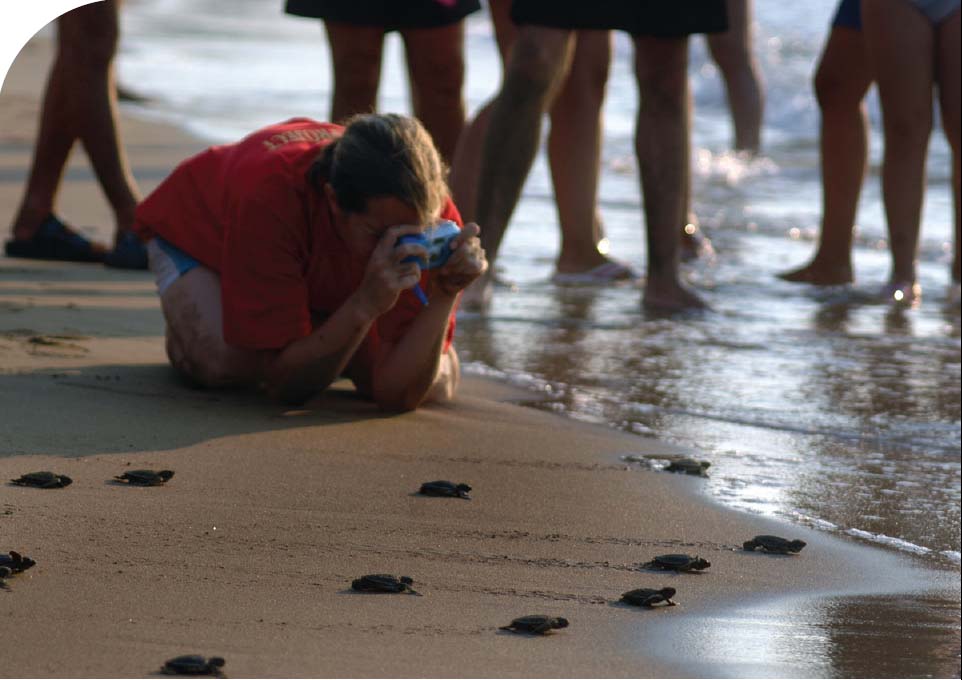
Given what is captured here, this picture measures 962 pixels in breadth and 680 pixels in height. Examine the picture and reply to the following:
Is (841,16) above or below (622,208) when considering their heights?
above

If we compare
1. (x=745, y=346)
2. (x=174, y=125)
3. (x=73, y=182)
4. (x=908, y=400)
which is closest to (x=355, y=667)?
(x=908, y=400)

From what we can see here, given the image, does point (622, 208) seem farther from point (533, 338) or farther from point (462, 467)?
point (462, 467)

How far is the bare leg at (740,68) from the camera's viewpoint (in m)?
8.05

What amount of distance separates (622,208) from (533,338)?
10.3ft

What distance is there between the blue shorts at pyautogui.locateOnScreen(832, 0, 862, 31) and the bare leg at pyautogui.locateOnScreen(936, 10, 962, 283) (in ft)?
1.30

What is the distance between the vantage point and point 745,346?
183 inches

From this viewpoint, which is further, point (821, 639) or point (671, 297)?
point (671, 297)

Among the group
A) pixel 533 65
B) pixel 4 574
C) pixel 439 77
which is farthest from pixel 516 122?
pixel 4 574

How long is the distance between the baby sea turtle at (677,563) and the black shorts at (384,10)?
8.74 ft

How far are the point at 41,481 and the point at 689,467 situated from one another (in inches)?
54.9

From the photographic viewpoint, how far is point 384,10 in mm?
4875

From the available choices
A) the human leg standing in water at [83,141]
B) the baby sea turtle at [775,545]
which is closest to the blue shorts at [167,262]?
the human leg standing in water at [83,141]

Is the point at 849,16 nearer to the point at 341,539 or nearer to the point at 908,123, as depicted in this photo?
the point at 908,123

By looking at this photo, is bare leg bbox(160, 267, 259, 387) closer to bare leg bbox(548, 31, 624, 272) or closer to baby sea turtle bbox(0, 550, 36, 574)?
baby sea turtle bbox(0, 550, 36, 574)
